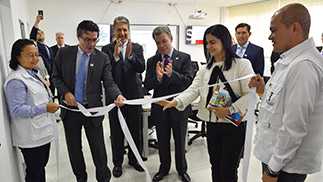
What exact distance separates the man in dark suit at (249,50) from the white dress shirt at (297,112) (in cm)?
179

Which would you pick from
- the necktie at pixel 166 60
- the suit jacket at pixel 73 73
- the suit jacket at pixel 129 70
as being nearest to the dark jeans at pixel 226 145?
the necktie at pixel 166 60

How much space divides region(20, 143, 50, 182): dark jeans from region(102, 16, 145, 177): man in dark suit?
0.90m

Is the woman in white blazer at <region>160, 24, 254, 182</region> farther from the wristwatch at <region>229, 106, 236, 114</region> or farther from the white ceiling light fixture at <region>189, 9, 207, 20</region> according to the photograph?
the white ceiling light fixture at <region>189, 9, 207, 20</region>

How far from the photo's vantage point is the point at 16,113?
1.80 meters

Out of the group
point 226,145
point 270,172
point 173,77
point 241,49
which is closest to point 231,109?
point 226,145

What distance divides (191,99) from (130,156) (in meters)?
1.40

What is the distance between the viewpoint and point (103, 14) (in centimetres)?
713

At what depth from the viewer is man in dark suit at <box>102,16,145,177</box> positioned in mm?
2559

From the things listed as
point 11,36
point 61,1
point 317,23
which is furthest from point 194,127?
point 61,1

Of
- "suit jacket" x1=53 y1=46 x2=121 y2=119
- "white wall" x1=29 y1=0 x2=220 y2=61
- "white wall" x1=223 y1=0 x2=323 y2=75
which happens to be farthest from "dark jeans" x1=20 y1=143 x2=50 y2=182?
"white wall" x1=223 y1=0 x2=323 y2=75

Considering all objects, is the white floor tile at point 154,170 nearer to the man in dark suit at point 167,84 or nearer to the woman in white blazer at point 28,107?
the man in dark suit at point 167,84

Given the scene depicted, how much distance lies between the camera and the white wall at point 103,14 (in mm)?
6531

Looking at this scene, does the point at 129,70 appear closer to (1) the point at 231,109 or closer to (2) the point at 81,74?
(2) the point at 81,74

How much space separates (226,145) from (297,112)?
2.67ft
